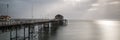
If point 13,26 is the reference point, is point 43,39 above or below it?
below

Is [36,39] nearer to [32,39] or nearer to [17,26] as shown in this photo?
[32,39]

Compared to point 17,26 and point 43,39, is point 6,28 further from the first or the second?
point 43,39

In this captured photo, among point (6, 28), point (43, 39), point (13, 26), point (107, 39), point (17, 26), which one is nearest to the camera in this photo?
point (6, 28)

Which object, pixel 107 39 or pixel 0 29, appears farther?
pixel 107 39

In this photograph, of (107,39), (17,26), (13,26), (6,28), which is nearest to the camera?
(6,28)

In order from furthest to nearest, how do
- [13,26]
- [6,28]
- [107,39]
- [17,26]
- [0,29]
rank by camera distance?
[107,39] → [17,26] → [13,26] → [6,28] → [0,29]

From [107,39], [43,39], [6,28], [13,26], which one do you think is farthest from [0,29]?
[107,39]

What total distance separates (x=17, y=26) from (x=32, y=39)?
569 inches

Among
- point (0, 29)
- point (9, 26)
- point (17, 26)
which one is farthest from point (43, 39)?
point (0, 29)

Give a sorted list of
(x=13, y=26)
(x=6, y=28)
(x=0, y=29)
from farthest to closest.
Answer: (x=13, y=26), (x=6, y=28), (x=0, y=29)

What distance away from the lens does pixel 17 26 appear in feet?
104

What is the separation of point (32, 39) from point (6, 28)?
1893 cm

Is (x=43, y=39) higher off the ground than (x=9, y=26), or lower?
lower

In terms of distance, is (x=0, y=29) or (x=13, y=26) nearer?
(x=0, y=29)
